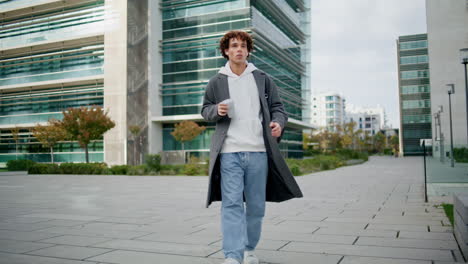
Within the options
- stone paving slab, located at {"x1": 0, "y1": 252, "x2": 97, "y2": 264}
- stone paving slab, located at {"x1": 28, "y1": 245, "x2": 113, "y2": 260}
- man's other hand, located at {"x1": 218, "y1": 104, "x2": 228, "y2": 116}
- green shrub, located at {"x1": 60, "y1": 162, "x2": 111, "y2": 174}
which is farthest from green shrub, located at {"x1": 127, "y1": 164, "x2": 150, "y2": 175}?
man's other hand, located at {"x1": 218, "y1": 104, "x2": 228, "y2": 116}

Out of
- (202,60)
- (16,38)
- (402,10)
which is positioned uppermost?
(16,38)

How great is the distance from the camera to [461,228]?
364 centimetres

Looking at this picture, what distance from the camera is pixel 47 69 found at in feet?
123

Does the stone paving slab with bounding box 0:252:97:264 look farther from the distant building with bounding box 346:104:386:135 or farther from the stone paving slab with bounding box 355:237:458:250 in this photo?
the distant building with bounding box 346:104:386:135

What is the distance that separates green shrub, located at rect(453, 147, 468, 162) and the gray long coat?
6318 millimetres

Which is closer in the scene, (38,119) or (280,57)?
(38,119)

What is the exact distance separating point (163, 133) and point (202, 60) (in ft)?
23.4

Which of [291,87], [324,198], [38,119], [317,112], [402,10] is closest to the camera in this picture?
[324,198]

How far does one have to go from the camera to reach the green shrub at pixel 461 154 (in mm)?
8364

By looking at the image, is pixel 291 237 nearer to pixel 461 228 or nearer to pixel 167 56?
pixel 461 228

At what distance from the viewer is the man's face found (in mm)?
3453

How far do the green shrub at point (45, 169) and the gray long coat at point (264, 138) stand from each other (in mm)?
23419

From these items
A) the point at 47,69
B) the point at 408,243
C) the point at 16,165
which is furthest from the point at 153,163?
the point at 47,69

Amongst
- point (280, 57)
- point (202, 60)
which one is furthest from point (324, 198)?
point (280, 57)
